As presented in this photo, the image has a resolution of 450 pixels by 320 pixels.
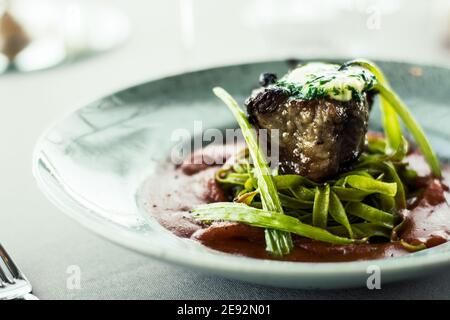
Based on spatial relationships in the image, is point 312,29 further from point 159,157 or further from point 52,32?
point 159,157

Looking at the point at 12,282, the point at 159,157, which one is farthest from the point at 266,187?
the point at 12,282

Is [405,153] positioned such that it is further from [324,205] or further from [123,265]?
[123,265]

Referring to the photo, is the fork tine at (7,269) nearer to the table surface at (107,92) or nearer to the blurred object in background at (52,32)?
the table surface at (107,92)

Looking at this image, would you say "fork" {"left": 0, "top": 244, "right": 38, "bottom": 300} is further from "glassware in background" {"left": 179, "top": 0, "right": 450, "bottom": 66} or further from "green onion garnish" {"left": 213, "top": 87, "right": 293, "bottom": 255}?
"glassware in background" {"left": 179, "top": 0, "right": 450, "bottom": 66}

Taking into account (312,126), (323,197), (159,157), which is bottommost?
(323,197)

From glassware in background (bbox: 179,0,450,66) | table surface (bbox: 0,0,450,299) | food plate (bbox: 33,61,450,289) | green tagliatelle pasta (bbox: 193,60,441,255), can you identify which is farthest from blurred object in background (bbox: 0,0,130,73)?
green tagliatelle pasta (bbox: 193,60,441,255)

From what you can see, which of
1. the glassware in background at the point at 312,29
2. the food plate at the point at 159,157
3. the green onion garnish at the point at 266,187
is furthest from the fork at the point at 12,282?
the glassware in background at the point at 312,29
